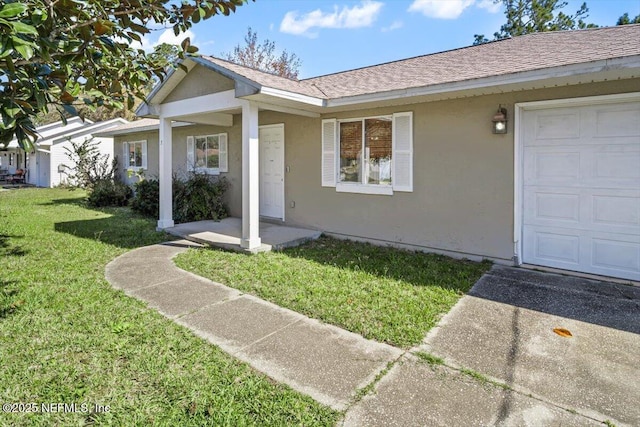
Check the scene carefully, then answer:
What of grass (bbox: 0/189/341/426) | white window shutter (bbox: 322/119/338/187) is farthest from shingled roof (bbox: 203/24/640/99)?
grass (bbox: 0/189/341/426)

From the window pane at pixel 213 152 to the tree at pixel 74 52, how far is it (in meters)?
7.62

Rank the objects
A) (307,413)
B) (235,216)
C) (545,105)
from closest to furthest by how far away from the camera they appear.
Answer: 1. (307,413)
2. (545,105)
3. (235,216)

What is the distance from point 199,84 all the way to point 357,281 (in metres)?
5.57

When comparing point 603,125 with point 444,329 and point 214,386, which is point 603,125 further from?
point 214,386

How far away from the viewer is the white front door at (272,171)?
31.2 feet

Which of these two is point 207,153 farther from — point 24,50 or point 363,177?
point 24,50

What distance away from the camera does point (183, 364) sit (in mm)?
3258

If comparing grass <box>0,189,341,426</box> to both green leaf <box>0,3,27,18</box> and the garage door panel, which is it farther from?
the garage door panel

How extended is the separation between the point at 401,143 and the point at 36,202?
14.8m

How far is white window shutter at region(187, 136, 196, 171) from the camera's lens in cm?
1241

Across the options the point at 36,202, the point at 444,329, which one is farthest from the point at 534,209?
the point at 36,202

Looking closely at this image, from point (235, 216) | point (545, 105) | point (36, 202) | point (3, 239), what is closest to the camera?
point (545, 105)

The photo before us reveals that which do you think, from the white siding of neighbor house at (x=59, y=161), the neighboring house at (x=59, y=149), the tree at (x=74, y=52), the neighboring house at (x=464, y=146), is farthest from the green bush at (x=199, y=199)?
the white siding of neighbor house at (x=59, y=161)

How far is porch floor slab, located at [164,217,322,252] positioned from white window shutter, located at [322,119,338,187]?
4.08ft
